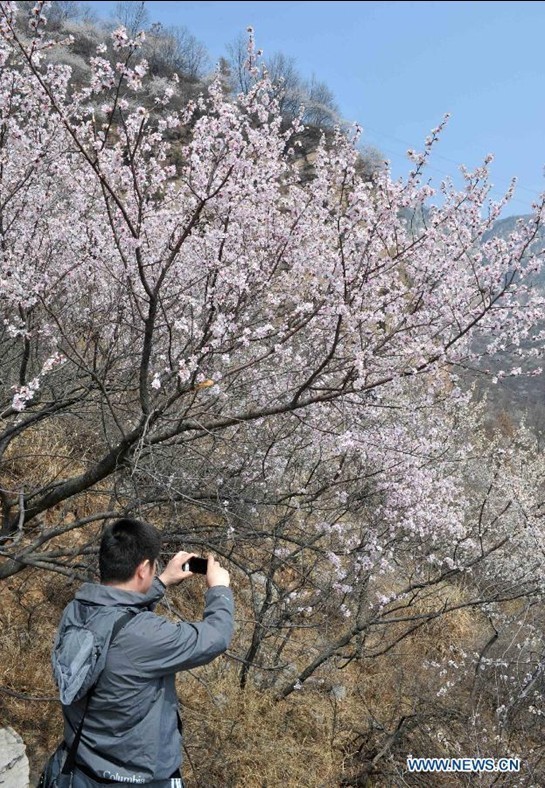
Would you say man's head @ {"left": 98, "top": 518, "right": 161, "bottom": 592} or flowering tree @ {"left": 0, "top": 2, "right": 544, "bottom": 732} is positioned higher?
flowering tree @ {"left": 0, "top": 2, "right": 544, "bottom": 732}

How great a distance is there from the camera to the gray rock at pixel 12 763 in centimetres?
376

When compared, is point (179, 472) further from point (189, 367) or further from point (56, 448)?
point (56, 448)

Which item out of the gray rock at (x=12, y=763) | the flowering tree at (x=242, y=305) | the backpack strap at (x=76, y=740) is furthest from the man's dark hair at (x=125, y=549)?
the gray rock at (x=12, y=763)

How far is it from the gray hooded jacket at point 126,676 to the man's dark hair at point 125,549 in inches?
2.7

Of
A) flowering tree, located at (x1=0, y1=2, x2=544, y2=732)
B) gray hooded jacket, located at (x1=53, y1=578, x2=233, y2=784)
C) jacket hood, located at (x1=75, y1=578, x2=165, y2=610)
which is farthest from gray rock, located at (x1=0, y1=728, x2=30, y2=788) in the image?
jacket hood, located at (x1=75, y1=578, x2=165, y2=610)

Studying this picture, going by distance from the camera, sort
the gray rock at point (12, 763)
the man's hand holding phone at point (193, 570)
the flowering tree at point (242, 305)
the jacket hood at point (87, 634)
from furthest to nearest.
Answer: the gray rock at point (12, 763) → the flowering tree at point (242, 305) → the man's hand holding phone at point (193, 570) → the jacket hood at point (87, 634)

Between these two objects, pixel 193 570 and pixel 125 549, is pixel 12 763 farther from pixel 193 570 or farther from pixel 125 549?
pixel 125 549

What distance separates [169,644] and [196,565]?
455 mm

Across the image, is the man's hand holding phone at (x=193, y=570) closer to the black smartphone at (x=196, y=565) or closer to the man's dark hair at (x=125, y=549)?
the black smartphone at (x=196, y=565)

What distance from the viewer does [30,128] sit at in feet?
16.8

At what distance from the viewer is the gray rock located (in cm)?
376

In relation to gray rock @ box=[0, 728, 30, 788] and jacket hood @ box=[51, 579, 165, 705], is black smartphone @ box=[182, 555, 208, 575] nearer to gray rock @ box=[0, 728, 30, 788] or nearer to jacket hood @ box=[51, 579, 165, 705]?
jacket hood @ box=[51, 579, 165, 705]

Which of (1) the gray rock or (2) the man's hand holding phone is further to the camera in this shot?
(1) the gray rock

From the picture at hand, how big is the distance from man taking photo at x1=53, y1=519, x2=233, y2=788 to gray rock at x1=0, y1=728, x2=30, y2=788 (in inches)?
94.0
